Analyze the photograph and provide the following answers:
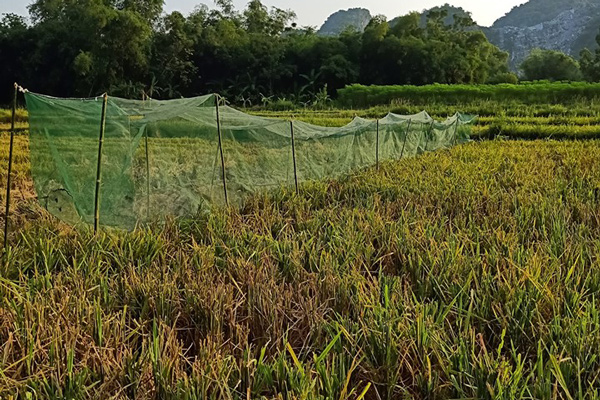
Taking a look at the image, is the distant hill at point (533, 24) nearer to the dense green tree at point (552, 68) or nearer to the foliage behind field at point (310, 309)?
the dense green tree at point (552, 68)

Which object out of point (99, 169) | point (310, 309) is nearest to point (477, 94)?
point (99, 169)

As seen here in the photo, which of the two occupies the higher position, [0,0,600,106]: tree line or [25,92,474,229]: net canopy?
[0,0,600,106]: tree line

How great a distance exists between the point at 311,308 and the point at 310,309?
0.04 feet

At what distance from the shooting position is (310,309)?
7.29 feet

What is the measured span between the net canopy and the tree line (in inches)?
845

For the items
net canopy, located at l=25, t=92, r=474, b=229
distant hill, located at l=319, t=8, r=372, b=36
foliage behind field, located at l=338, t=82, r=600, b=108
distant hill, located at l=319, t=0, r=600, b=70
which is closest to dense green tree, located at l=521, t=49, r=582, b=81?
foliage behind field, located at l=338, t=82, r=600, b=108

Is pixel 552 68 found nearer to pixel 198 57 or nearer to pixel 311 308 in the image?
pixel 198 57

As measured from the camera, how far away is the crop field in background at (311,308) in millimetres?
1729

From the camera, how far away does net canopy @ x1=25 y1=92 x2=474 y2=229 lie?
3580 mm

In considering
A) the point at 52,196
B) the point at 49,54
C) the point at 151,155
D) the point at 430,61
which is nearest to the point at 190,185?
the point at 151,155

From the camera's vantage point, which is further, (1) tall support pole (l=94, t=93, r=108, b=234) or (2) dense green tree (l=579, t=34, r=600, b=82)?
(2) dense green tree (l=579, t=34, r=600, b=82)

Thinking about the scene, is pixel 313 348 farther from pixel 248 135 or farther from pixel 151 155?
pixel 248 135

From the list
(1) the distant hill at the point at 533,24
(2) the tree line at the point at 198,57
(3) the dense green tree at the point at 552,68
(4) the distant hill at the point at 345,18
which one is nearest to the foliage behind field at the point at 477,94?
(2) the tree line at the point at 198,57

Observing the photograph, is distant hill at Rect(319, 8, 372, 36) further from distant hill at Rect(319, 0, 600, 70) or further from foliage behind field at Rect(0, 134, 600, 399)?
foliage behind field at Rect(0, 134, 600, 399)
